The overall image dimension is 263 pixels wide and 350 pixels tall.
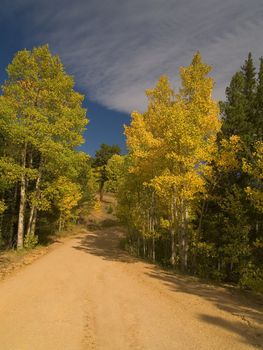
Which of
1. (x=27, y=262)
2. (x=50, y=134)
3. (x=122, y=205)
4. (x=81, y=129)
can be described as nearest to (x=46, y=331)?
(x=27, y=262)

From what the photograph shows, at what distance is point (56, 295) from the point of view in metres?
10.9

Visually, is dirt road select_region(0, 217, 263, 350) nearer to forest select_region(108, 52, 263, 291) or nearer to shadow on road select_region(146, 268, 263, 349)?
shadow on road select_region(146, 268, 263, 349)

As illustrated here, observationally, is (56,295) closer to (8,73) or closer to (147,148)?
(147,148)

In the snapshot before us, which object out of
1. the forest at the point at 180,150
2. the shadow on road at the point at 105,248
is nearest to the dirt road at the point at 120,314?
the forest at the point at 180,150

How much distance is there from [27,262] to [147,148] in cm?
912

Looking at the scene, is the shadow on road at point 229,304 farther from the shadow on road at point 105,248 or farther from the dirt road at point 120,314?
the shadow on road at point 105,248

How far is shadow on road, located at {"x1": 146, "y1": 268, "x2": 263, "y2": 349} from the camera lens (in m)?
8.01

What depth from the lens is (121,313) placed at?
919cm

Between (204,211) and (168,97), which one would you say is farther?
(168,97)

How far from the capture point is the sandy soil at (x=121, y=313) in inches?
283

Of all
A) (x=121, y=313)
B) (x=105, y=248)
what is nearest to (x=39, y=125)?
(x=105, y=248)

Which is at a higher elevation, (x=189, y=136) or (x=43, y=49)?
(x=43, y=49)

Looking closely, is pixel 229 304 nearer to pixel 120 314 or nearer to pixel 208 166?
pixel 120 314

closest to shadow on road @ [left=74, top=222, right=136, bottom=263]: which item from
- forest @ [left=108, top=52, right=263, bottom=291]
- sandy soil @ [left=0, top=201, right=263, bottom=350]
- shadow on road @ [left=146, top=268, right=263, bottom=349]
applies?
forest @ [left=108, top=52, right=263, bottom=291]
